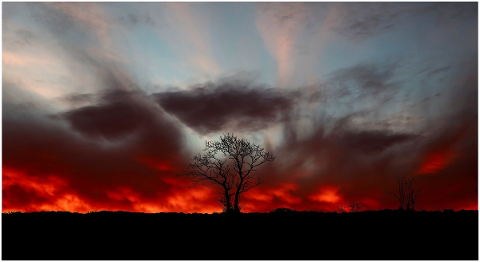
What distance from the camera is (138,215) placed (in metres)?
25.5

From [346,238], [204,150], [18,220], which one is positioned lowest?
[346,238]

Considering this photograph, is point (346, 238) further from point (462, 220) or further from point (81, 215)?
point (81, 215)

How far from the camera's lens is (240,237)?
1931 cm

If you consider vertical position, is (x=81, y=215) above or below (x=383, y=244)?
above

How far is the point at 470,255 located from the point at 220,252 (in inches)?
454

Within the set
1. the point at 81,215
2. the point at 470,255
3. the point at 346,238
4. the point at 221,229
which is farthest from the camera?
the point at 81,215

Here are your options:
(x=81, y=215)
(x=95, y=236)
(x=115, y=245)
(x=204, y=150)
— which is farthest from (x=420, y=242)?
(x=204, y=150)

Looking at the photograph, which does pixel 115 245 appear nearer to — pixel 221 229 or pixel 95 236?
pixel 95 236

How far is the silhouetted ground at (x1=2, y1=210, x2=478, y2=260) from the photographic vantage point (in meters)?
16.7

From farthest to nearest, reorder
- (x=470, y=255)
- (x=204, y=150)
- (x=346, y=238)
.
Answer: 1. (x=204, y=150)
2. (x=346, y=238)
3. (x=470, y=255)

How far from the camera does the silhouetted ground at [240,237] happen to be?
54.8 ft

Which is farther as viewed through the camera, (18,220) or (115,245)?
(18,220)

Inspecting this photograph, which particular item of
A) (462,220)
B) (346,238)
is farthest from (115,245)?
(462,220)

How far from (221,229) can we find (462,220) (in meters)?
14.9
